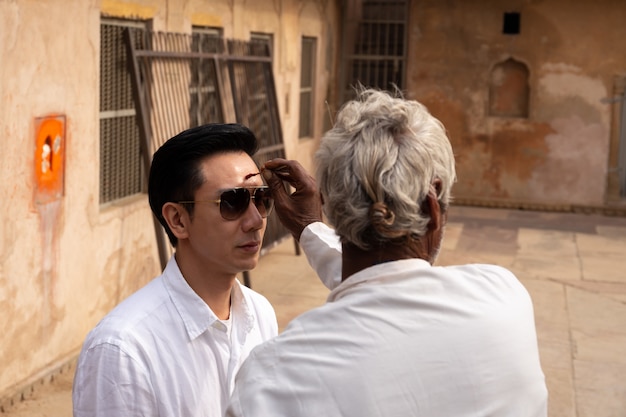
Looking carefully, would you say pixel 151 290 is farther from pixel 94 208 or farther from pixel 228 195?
pixel 94 208

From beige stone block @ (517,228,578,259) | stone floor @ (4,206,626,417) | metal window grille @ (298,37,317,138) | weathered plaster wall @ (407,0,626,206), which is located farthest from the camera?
weathered plaster wall @ (407,0,626,206)

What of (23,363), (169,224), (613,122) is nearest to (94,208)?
(23,363)

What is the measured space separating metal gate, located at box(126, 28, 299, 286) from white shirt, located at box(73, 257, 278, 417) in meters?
3.78

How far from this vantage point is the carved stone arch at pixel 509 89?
1249 centimetres

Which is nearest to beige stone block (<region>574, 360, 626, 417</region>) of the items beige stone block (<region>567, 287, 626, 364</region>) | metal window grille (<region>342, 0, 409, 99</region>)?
beige stone block (<region>567, 287, 626, 364</region>)

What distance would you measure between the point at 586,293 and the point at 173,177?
6.35 meters

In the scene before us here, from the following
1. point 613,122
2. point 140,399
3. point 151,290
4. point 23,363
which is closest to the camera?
point 140,399

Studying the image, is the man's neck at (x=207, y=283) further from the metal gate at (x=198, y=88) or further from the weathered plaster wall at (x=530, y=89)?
the weathered plaster wall at (x=530, y=89)

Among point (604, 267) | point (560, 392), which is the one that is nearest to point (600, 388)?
point (560, 392)

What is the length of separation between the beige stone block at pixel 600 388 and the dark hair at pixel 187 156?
3.63m

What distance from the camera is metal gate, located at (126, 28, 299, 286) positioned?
612 cm

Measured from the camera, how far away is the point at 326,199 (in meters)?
1.71

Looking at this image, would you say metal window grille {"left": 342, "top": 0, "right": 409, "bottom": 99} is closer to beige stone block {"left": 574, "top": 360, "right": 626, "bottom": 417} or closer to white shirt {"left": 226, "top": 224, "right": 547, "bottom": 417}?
beige stone block {"left": 574, "top": 360, "right": 626, "bottom": 417}

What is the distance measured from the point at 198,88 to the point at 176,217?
5.20 m
